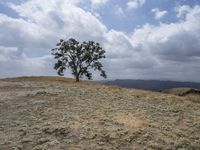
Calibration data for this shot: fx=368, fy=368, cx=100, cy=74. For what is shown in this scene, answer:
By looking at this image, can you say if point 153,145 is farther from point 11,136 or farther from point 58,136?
point 11,136

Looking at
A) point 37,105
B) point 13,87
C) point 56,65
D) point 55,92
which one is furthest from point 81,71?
point 37,105

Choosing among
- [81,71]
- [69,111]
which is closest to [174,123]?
[69,111]

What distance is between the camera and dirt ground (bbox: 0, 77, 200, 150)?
1261 centimetres

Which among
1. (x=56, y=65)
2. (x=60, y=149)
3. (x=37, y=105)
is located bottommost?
(x=60, y=149)

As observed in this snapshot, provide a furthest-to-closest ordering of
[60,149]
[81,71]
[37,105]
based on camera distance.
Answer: [81,71], [37,105], [60,149]

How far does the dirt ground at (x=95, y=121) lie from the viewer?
12609mm

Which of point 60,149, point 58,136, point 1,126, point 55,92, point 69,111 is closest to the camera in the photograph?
point 60,149

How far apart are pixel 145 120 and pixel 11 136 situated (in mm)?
5363

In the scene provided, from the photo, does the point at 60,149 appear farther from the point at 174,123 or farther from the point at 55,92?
the point at 55,92

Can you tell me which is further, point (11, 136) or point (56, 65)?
point (56, 65)

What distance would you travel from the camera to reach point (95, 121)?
47.7 ft

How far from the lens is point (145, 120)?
15.1m

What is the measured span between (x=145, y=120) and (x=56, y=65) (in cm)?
2782

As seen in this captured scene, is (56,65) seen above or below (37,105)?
above
